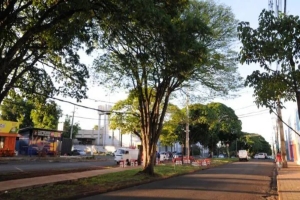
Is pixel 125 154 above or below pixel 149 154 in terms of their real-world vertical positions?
above

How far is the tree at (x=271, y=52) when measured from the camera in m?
7.06

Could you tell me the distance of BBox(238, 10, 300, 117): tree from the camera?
706cm

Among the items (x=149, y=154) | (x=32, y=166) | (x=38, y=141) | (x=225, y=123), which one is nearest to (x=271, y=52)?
(x=149, y=154)

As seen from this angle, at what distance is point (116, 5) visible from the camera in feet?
35.3

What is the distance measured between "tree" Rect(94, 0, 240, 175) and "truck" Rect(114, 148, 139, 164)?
14.9 metres

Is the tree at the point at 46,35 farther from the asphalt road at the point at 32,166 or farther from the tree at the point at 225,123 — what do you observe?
the tree at the point at 225,123

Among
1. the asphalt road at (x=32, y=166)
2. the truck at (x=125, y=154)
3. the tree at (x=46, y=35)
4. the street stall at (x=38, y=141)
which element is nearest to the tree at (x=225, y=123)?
the truck at (x=125, y=154)

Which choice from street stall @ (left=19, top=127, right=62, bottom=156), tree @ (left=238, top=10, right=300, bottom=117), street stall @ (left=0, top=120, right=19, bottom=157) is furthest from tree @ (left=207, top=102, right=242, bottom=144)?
tree @ (left=238, top=10, right=300, bottom=117)

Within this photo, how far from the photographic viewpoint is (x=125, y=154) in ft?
120

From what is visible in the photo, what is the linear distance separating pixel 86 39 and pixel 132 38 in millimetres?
1970

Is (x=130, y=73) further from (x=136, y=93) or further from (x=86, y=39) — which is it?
(x=86, y=39)

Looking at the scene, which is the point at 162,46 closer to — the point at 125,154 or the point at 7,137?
the point at 125,154

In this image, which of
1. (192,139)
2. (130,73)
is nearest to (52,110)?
(130,73)

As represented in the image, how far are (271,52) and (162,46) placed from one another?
5.30 m
